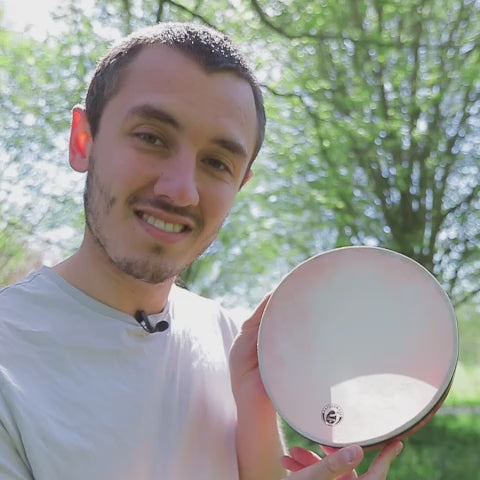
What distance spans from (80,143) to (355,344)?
0.81m

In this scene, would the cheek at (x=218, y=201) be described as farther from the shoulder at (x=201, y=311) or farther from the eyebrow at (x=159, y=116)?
the shoulder at (x=201, y=311)

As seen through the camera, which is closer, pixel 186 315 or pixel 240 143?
pixel 240 143

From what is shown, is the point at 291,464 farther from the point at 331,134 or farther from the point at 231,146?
the point at 331,134

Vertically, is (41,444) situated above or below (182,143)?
below

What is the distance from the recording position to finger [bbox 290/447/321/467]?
1.52 meters

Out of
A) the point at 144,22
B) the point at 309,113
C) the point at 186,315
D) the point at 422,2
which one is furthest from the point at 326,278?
the point at 422,2

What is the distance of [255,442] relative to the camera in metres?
1.61

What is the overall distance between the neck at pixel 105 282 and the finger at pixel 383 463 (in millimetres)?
611

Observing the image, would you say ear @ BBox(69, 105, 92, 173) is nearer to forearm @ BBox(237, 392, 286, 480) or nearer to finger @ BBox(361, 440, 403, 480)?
forearm @ BBox(237, 392, 286, 480)

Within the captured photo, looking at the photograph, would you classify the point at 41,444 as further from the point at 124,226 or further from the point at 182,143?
the point at 182,143

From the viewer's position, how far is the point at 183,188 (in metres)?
1.46

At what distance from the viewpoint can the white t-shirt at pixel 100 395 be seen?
1.28m

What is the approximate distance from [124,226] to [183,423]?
0.45m

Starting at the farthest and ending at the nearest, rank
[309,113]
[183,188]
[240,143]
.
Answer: [309,113], [240,143], [183,188]
